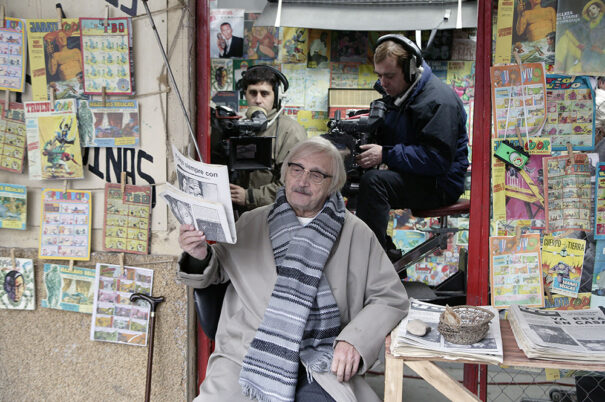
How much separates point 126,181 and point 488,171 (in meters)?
1.48

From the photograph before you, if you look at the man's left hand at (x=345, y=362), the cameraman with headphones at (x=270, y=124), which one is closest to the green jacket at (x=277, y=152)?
the cameraman with headphones at (x=270, y=124)

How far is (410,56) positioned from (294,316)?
5.21 feet

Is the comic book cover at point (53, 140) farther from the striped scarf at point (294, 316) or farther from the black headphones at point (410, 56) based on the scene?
the black headphones at point (410, 56)

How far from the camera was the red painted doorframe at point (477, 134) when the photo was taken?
2.31 metres

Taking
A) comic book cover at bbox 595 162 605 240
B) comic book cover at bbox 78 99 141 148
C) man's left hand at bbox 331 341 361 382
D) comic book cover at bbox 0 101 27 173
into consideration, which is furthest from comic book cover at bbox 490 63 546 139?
comic book cover at bbox 0 101 27 173

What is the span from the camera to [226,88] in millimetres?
4852

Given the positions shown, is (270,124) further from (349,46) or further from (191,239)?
(349,46)

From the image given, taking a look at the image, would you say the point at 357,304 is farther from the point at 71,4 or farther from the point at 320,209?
the point at 71,4

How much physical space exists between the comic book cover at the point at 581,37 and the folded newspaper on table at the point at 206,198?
1344 mm

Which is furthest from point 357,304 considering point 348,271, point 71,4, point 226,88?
point 226,88

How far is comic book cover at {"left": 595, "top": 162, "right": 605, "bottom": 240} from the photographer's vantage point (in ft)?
7.22

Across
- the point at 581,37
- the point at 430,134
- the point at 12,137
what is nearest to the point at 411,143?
the point at 430,134

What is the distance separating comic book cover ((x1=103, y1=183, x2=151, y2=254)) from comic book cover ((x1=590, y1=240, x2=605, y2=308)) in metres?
1.78

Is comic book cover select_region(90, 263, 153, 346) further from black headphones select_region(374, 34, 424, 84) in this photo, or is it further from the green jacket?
black headphones select_region(374, 34, 424, 84)
